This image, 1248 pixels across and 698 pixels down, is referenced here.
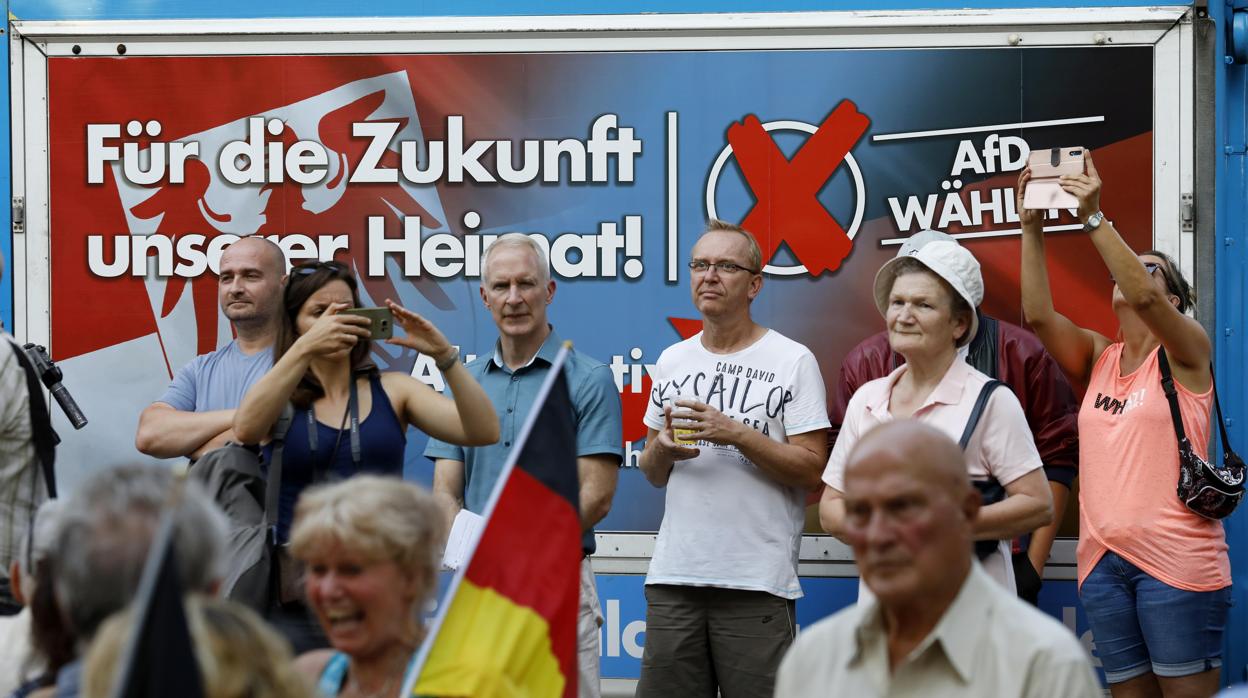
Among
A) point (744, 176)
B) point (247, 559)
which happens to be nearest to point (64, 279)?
point (247, 559)

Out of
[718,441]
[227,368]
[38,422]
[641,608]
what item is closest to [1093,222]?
[718,441]

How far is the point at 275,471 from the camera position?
13.9 feet

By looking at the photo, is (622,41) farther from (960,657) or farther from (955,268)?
(960,657)

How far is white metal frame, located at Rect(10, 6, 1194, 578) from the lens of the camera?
5.39m

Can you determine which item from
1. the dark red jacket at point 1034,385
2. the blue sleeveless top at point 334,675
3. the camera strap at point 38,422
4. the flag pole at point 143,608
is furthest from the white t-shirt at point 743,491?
the flag pole at point 143,608

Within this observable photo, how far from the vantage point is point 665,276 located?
5.51 metres

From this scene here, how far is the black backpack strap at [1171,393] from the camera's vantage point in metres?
→ 4.85

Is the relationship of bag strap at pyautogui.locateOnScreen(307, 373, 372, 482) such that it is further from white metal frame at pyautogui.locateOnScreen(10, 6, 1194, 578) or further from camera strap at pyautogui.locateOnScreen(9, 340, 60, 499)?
white metal frame at pyautogui.locateOnScreen(10, 6, 1194, 578)

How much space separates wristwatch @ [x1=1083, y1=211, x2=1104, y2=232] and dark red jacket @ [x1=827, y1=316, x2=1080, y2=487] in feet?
1.83

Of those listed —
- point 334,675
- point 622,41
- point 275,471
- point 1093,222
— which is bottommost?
point 334,675

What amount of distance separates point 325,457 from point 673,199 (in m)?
1.82

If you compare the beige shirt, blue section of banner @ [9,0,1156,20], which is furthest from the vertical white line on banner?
the beige shirt

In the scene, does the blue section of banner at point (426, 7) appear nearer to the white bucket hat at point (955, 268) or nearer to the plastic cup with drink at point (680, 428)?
the white bucket hat at point (955, 268)

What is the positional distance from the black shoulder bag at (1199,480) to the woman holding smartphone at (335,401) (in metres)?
2.21
